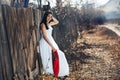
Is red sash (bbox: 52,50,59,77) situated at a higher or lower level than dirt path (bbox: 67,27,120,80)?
higher

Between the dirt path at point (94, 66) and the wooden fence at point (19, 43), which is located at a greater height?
the wooden fence at point (19, 43)

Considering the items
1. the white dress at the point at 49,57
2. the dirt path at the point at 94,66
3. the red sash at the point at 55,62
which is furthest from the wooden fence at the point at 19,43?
the dirt path at the point at 94,66

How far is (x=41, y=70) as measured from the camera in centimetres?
678

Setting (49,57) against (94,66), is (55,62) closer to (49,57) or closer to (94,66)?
(49,57)

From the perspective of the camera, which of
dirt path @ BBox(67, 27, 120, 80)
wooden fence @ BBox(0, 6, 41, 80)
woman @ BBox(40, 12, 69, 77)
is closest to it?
→ wooden fence @ BBox(0, 6, 41, 80)

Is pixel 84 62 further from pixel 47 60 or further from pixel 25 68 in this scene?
pixel 25 68

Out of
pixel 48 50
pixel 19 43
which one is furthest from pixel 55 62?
pixel 19 43

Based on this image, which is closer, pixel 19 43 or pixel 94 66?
pixel 19 43

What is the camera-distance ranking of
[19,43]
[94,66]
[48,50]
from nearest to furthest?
[19,43], [48,50], [94,66]

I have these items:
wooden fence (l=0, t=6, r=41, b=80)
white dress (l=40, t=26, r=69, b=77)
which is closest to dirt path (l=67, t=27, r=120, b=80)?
white dress (l=40, t=26, r=69, b=77)

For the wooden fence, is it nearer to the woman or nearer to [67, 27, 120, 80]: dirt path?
the woman

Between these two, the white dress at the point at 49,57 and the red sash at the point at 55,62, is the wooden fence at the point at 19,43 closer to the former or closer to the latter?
the white dress at the point at 49,57

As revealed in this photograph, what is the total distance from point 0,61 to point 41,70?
2891 mm

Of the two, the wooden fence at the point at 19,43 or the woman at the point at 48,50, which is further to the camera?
the woman at the point at 48,50
